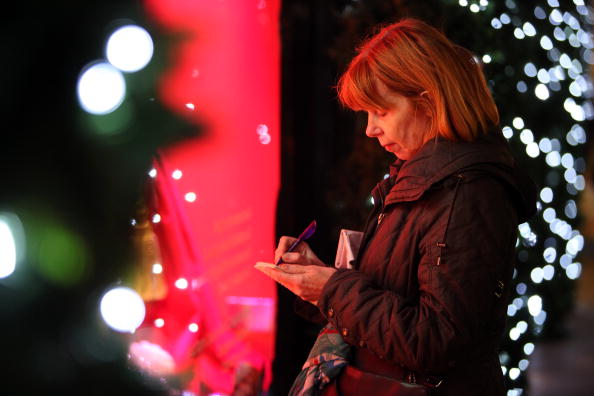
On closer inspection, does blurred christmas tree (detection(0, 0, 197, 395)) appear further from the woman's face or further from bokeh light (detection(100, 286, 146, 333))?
the woman's face

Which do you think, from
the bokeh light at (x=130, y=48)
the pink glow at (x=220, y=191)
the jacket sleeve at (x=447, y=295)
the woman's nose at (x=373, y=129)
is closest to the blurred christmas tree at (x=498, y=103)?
the pink glow at (x=220, y=191)

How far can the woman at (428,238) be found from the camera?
1374 mm

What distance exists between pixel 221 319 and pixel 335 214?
0.86 meters

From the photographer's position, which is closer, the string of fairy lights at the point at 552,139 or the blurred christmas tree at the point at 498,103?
the blurred christmas tree at the point at 498,103

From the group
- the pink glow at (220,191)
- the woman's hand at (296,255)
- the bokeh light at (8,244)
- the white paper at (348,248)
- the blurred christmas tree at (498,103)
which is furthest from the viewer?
the blurred christmas tree at (498,103)

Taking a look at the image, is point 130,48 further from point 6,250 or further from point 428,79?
point 428,79

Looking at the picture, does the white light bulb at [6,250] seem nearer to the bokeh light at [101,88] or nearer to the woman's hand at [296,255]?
the bokeh light at [101,88]

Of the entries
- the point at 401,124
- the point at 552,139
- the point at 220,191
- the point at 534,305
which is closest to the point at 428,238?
the point at 401,124

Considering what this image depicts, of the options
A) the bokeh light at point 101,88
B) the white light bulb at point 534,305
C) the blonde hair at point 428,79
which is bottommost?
the white light bulb at point 534,305

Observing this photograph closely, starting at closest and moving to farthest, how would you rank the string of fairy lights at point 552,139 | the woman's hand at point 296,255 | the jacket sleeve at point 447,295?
1. the jacket sleeve at point 447,295
2. the woman's hand at point 296,255
3. the string of fairy lights at point 552,139

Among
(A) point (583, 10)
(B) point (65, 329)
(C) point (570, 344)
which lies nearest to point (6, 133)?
(B) point (65, 329)

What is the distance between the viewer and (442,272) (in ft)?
4.48

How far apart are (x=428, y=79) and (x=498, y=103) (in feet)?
5.31

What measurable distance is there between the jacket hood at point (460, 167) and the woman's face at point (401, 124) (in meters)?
0.07
